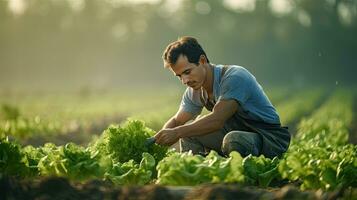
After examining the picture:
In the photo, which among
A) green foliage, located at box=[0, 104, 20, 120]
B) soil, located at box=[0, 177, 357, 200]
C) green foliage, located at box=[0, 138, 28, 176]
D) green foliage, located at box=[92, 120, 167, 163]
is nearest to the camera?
soil, located at box=[0, 177, 357, 200]

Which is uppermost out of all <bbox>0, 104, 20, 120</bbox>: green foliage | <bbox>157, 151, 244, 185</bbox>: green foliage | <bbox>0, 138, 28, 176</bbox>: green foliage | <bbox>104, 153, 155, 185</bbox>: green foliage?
<bbox>0, 104, 20, 120</bbox>: green foliage

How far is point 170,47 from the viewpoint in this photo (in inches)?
253

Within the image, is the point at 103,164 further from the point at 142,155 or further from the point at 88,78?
the point at 88,78

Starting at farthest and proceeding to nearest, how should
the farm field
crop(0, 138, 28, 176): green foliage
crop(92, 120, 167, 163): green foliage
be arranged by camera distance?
crop(92, 120, 167, 163): green foliage, crop(0, 138, 28, 176): green foliage, the farm field

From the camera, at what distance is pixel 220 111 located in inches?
251

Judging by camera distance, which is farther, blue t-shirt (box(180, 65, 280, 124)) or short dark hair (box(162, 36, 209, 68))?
blue t-shirt (box(180, 65, 280, 124))

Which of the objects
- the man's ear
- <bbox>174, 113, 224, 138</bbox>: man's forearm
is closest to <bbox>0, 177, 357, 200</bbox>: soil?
<bbox>174, 113, 224, 138</bbox>: man's forearm

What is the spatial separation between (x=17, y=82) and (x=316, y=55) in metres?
29.4

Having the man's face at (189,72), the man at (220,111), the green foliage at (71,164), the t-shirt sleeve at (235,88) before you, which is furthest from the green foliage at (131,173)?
the t-shirt sleeve at (235,88)

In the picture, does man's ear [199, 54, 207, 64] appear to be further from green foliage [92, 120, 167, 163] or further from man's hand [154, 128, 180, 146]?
green foliage [92, 120, 167, 163]

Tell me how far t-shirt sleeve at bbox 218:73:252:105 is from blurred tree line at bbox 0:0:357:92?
186 ft

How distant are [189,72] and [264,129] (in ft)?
3.03

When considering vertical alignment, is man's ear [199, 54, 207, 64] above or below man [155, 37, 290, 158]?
above

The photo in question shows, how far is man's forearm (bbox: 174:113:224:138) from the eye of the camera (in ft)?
20.8
